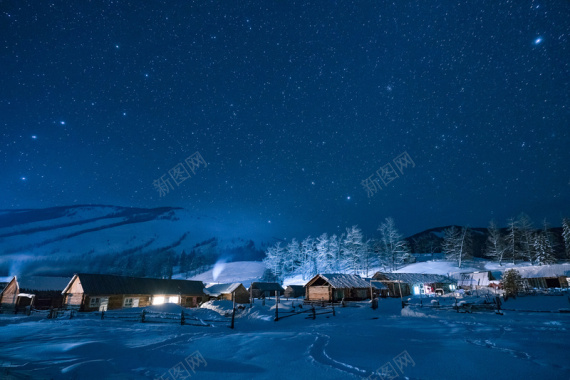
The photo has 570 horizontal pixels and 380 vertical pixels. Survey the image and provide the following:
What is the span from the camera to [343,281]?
42750 millimetres

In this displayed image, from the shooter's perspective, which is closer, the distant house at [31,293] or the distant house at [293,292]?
the distant house at [31,293]

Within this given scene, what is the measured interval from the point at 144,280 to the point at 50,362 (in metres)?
38.8

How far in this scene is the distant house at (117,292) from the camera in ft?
114

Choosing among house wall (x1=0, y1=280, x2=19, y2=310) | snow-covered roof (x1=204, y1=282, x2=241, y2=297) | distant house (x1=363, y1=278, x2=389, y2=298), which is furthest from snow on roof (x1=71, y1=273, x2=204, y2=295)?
distant house (x1=363, y1=278, x2=389, y2=298)

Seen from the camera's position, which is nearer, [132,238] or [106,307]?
[106,307]

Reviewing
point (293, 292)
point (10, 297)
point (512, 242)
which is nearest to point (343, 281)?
point (293, 292)

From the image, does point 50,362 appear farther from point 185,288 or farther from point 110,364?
point 185,288

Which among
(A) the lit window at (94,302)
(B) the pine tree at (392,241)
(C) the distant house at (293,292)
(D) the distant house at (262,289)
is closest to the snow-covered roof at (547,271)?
(B) the pine tree at (392,241)

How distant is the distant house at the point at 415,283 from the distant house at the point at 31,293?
58080mm

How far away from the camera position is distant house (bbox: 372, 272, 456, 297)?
54.4 m

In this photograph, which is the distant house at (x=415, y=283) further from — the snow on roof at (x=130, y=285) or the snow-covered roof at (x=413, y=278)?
the snow on roof at (x=130, y=285)

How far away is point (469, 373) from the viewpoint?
26.8ft

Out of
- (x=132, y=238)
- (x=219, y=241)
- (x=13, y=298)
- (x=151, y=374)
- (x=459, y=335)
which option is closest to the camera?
(x=151, y=374)

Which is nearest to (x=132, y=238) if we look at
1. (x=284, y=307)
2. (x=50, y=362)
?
(x=284, y=307)
